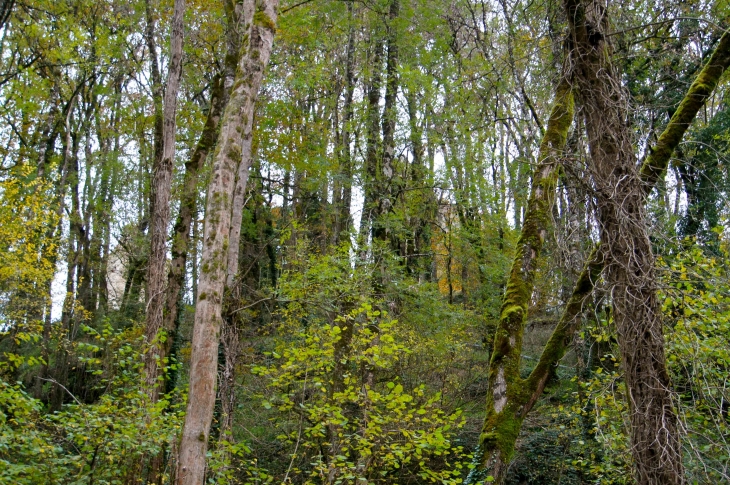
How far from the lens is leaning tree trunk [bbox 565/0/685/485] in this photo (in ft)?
11.4

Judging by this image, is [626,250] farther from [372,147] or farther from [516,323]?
[372,147]

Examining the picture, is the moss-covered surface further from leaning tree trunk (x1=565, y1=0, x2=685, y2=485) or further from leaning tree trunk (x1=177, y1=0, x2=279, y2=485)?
leaning tree trunk (x1=177, y1=0, x2=279, y2=485)

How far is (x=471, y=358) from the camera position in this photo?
1338cm

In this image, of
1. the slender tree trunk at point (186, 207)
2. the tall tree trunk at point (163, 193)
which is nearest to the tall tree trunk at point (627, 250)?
the tall tree trunk at point (163, 193)

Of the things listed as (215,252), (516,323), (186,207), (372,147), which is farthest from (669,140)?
(186,207)

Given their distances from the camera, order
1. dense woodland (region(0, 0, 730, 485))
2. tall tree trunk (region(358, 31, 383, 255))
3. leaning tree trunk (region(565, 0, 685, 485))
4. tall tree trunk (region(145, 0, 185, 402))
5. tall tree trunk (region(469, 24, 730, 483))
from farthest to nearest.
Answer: tall tree trunk (region(358, 31, 383, 255)) → tall tree trunk (region(145, 0, 185, 402)) → tall tree trunk (region(469, 24, 730, 483)) → dense woodland (region(0, 0, 730, 485)) → leaning tree trunk (region(565, 0, 685, 485))

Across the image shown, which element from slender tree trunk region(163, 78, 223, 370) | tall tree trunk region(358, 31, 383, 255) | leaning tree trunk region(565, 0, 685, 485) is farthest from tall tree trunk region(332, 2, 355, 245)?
leaning tree trunk region(565, 0, 685, 485)

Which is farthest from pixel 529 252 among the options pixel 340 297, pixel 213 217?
pixel 340 297

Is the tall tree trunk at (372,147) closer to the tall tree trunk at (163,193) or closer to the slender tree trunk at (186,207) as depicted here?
the slender tree trunk at (186,207)

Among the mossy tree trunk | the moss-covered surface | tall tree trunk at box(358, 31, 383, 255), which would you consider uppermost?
tall tree trunk at box(358, 31, 383, 255)

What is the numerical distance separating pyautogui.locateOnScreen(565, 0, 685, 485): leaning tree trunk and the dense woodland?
0.02 metres

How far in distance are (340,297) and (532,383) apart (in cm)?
399

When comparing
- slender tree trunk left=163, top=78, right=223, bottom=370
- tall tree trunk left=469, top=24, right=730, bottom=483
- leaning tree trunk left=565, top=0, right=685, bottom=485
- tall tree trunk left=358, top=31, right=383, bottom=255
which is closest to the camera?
leaning tree trunk left=565, top=0, right=685, bottom=485

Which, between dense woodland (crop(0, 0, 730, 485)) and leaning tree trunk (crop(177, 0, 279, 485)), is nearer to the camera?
dense woodland (crop(0, 0, 730, 485))
